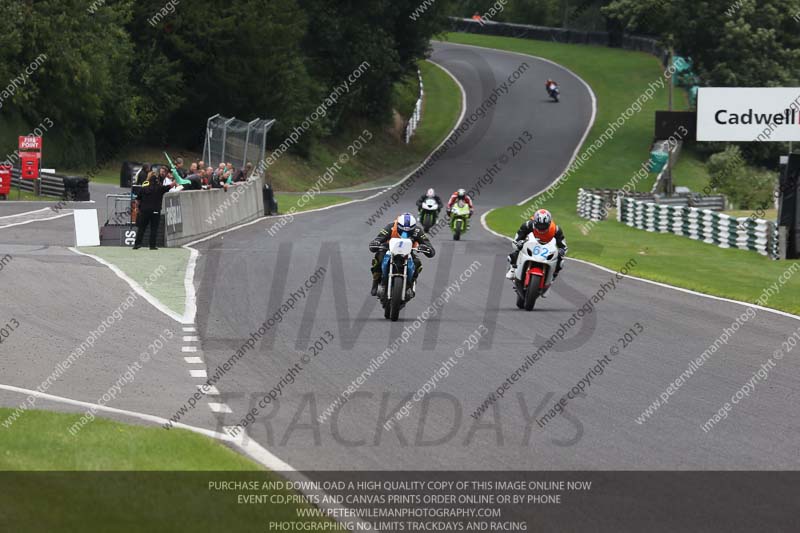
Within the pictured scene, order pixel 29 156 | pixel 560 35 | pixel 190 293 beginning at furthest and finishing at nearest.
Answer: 1. pixel 560 35
2. pixel 29 156
3. pixel 190 293

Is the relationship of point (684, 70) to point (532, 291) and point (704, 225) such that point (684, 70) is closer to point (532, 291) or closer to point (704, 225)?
point (704, 225)

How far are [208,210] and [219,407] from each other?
20.2 m

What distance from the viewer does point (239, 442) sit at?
836 centimetres

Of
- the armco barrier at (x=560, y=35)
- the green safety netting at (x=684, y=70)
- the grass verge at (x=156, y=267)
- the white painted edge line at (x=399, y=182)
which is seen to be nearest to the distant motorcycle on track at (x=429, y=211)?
the white painted edge line at (x=399, y=182)

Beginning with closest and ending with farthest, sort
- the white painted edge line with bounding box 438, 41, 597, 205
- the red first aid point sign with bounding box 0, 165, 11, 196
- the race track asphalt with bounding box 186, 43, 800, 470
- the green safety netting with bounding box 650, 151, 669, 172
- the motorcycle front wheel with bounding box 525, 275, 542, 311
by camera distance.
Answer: the race track asphalt with bounding box 186, 43, 800, 470
the motorcycle front wheel with bounding box 525, 275, 542, 311
the red first aid point sign with bounding box 0, 165, 11, 196
the white painted edge line with bounding box 438, 41, 597, 205
the green safety netting with bounding box 650, 151, 669, 172

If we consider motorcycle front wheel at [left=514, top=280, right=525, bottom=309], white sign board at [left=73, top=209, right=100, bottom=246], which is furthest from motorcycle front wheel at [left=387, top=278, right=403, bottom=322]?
white sign board at [left=73, top=209, right=100, bottom=246]

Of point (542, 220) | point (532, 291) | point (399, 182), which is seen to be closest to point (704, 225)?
point (542, 220)

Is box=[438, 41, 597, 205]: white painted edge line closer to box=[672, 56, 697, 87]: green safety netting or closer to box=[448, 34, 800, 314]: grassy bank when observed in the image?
box=[448, 34, 800, 314]: grassy bank

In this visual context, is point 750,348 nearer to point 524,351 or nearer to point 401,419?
point 524,351

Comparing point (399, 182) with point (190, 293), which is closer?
point (190, 293)

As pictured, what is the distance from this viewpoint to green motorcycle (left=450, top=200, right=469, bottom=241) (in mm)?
30297

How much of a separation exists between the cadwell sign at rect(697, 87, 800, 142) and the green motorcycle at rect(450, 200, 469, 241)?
11.6 m

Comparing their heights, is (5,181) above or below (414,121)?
below
